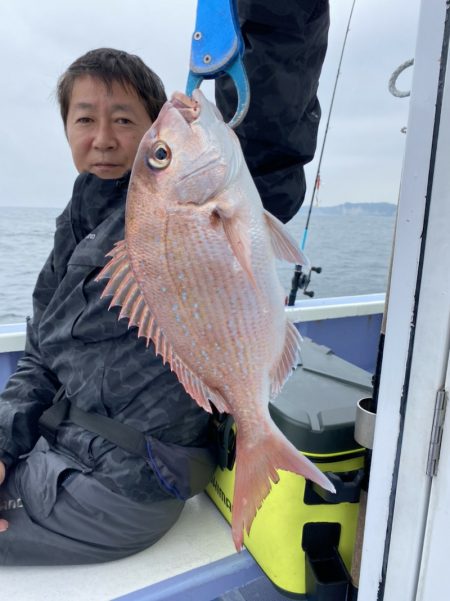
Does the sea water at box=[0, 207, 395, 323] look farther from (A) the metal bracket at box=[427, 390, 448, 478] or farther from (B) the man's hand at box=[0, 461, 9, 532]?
(B) the man's hand at box=[0, 461, 9, 532]

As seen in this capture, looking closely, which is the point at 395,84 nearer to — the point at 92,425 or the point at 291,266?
the point at 92,425

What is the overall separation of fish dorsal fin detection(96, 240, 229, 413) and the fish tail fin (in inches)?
3.7

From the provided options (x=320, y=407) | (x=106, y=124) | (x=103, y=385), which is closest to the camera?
(x=320, y=407)

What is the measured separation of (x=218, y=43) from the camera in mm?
714

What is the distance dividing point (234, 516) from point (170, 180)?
0.57m

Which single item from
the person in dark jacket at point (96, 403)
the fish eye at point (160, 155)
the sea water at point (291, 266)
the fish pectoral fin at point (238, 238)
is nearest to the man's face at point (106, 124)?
the person in dark jacket at point (96, 403)

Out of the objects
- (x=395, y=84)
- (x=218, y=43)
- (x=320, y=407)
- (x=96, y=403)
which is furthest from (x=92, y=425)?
(x=395, y=84)

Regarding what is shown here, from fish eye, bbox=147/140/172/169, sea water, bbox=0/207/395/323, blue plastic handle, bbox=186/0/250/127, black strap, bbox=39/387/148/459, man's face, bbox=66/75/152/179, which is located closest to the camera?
blue plastic handle, bbox=186/0/250/127

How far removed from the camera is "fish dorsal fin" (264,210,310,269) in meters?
0.77

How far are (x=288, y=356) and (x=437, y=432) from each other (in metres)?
0.33

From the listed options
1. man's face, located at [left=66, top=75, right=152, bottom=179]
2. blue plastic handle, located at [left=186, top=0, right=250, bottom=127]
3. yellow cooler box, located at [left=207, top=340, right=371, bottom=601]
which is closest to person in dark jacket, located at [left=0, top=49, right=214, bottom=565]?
man's face, located at [left=66, top=75, right=152, bottom=179]

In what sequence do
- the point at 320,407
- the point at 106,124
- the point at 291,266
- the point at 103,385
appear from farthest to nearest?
the point at 291,266 < the point at 106,124 < the point at 103,385 < the point at 320,407

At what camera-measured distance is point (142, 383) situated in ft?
4.58

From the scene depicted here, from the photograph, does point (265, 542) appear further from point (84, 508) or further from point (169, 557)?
point (84, 508)
